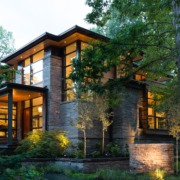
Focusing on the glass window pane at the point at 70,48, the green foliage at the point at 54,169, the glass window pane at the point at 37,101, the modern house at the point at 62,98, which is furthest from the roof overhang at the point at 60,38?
the green foliage at the point at 54,169

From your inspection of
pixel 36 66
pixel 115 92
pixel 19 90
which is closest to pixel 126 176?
pixel 115 92

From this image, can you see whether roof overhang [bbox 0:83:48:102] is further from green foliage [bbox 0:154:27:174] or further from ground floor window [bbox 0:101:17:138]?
green foliage [bbox 0:154:27:174]

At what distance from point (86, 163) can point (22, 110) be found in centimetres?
890

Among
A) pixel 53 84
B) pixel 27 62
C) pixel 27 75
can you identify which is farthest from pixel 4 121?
pixel 53 84

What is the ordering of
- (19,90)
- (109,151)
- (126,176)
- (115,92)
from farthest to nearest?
(19,90) → (109,151) → (115,92) → (126,176)

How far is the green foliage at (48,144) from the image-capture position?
1402 centimetres

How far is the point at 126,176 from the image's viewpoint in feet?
34.9

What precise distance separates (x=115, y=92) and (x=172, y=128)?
3.34 m

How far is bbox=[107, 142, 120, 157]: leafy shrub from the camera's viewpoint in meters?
14.7

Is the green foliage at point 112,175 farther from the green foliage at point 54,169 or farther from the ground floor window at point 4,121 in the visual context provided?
the ground floor window at point 4,121

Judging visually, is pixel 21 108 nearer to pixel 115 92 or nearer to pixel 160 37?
pixel 115 92

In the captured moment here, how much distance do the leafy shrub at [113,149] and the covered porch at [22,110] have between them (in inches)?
150

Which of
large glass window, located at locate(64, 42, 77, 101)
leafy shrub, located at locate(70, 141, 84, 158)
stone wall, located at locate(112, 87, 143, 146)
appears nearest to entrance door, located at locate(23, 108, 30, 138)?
large glass window, located at locate(64, 42, 77, 101)

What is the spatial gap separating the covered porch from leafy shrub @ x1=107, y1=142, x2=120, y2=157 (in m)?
3.82
